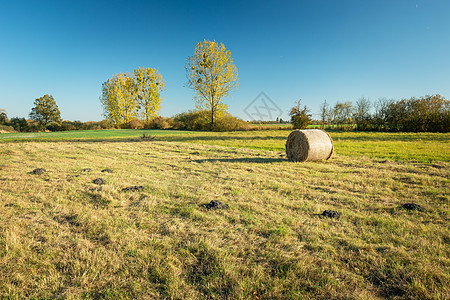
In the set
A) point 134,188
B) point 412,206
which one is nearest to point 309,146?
point 412,206

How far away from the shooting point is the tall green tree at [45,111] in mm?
49781

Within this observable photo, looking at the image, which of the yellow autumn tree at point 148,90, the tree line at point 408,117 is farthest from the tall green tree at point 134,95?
the tree line at point 408,117

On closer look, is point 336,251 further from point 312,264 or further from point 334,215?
point 334,215

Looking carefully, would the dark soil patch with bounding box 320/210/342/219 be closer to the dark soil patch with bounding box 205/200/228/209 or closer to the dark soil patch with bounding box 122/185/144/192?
the dark soil patch with bounding box 205/200/228/209

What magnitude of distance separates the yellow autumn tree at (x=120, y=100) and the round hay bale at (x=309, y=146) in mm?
41406

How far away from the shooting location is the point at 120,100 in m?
44.3

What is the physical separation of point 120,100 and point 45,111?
2090cm

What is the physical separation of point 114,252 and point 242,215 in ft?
7.55

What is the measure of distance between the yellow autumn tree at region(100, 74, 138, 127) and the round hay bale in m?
41.4

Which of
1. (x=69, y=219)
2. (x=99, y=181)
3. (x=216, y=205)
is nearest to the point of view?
(x=69, y=219)

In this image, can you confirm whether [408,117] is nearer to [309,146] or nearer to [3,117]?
[309,146]

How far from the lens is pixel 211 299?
7.82 feet

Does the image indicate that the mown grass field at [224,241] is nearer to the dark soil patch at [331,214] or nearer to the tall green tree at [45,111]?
the dark soil patch at [331,214]

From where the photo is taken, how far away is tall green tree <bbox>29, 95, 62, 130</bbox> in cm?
4978
